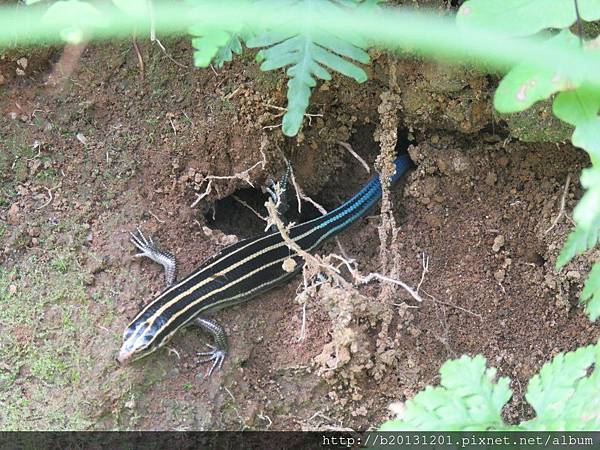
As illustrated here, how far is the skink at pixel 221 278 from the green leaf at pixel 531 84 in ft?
4.99

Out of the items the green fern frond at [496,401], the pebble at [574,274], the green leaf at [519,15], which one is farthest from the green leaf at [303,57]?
the pebble at [574,274]

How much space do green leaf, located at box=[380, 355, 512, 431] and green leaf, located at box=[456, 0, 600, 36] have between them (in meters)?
1.16

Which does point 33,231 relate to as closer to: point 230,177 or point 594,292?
point 230,177

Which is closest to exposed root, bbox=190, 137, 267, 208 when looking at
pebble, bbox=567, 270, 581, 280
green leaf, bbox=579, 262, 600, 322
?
pebble, bbox=567, 270, 581, 280

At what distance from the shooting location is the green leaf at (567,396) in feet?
7.20

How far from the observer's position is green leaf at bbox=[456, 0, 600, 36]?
2252 millimetres

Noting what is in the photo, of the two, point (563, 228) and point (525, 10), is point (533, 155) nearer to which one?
point (563, 228)

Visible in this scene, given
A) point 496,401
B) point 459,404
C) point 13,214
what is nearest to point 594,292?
point 496,401

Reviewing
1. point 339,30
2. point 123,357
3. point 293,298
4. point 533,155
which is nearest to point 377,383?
point 293,298

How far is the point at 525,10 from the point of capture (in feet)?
7.47

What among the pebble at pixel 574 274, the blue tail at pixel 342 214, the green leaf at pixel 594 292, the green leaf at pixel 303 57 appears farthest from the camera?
the blue tail at pixel 342 214

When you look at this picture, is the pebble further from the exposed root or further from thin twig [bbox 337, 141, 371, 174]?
the exposed root

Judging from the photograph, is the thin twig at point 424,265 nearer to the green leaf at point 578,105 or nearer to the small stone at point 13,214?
the green leaf at point 578,105

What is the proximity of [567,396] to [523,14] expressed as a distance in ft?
4.30
